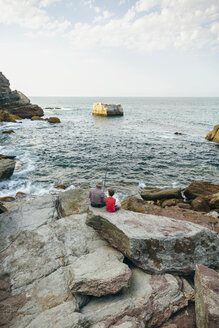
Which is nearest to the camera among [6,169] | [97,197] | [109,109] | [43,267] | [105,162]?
[43,267]

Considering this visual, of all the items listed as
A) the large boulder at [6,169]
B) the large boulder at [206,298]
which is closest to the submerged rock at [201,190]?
the large boulder at [206,298]

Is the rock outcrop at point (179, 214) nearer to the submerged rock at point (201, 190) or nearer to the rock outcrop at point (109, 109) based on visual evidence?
the submerged rock at point (201, 190)

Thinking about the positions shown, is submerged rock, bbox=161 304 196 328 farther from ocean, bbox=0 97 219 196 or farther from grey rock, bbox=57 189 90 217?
ocean, bbox=0 97 219 196

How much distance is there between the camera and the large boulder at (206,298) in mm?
3654

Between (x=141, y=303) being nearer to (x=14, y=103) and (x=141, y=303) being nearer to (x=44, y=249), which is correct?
(x=44, y=249)

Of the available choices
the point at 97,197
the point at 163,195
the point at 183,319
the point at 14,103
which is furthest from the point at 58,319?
the point at 14,103

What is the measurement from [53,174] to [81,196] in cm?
824

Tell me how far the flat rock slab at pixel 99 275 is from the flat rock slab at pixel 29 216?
10.5ft

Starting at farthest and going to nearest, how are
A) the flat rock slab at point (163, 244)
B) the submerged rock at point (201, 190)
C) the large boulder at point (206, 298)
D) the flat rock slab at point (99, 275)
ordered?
the submerged rock at point (201, 190), the flat rock slab at point (163, 244), the flat rock slab at point (99, 275), the large boulder at point (206, 298)

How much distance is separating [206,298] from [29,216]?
6919 mm

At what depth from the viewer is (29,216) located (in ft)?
26.7

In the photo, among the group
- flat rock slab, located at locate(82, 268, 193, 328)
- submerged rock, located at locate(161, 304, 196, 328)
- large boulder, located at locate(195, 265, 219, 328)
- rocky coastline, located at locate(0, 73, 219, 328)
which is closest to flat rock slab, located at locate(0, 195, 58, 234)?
rocky coastline, located at locate(0, 73, 219, 328)

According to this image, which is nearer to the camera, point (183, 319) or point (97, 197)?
point (183, 319)

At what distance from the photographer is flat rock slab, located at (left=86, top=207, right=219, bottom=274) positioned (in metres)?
5.20
